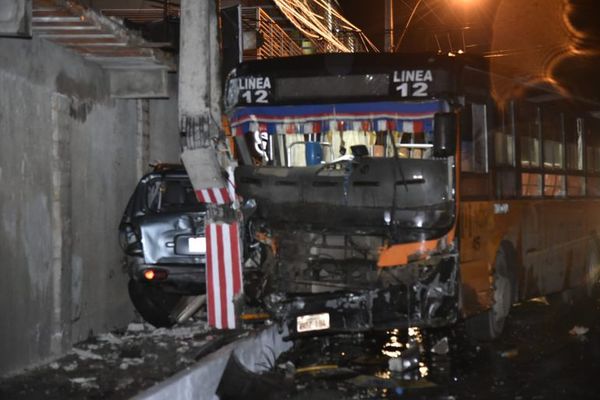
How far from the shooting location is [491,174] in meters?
9.53

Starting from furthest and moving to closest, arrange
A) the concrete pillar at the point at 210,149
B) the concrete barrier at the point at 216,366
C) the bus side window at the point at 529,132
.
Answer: the bus side window at the point at 529,132, the concrete pillar at the point at 210,149, the concrete barrier at the point at 216,366

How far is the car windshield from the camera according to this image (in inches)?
390

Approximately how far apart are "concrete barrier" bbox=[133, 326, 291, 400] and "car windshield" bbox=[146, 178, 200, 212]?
207 cm

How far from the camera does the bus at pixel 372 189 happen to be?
8.34m

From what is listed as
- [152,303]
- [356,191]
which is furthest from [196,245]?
[356,191]

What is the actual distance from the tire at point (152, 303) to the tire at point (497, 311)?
3.95m

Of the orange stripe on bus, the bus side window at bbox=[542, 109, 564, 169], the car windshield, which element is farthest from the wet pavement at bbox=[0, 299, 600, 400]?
the bus side window at bbox=[542, 109, 564, 169]

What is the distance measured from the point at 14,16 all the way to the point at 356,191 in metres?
4.03

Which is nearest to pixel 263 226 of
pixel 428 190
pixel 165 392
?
pixel 428 190

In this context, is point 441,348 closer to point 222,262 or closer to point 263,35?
point 222,262

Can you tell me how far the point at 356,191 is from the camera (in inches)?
343

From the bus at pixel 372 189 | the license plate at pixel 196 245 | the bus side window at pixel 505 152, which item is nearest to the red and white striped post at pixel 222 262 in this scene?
the bus at pixel 372 189

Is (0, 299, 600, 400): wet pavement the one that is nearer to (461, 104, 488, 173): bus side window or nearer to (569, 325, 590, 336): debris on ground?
(569, 325, 590, 336): debris on ground

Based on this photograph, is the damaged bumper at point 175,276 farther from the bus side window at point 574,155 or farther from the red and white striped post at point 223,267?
the bus side window at point 574,155
